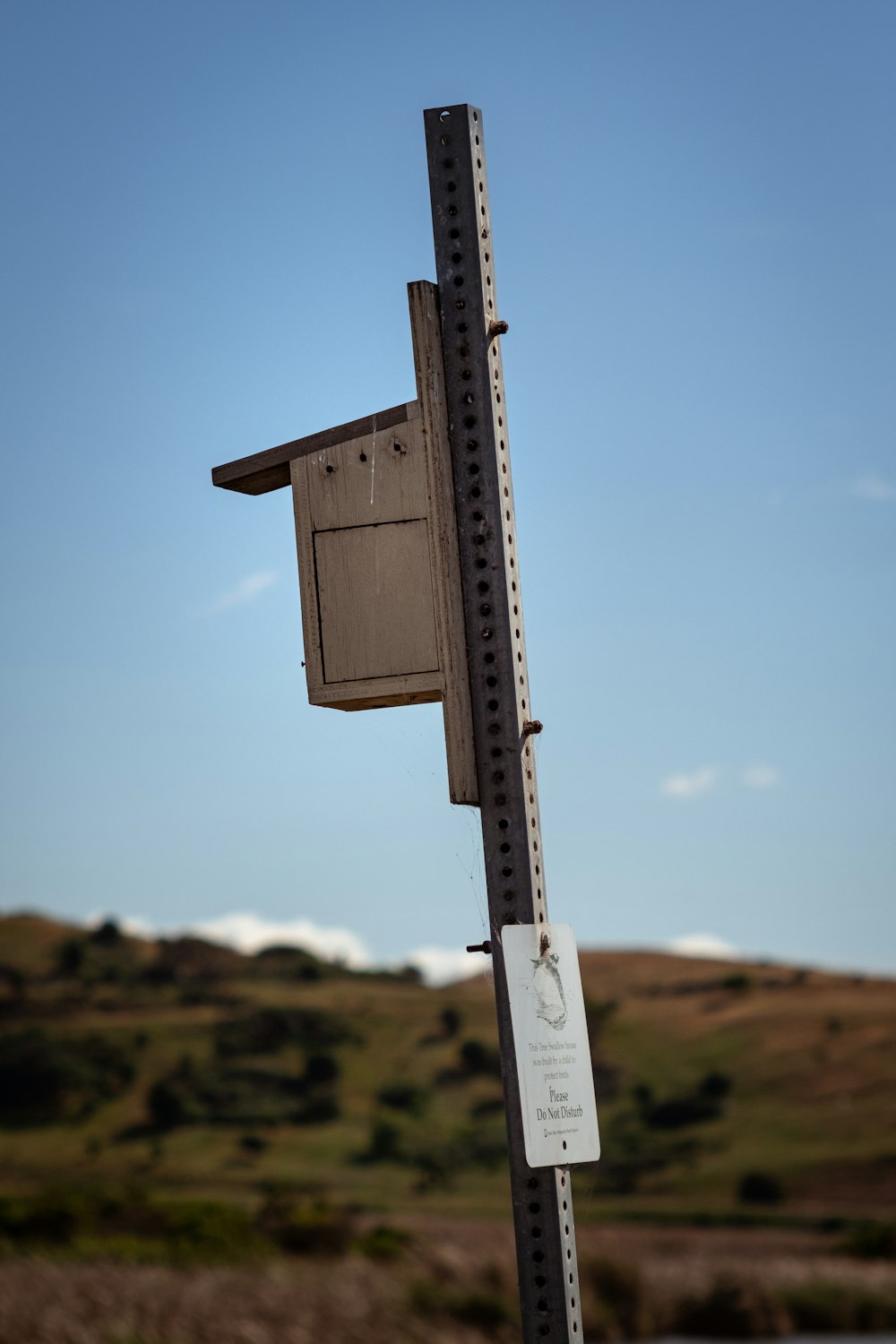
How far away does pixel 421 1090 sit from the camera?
145 ft

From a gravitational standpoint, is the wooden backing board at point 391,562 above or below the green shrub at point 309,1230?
above

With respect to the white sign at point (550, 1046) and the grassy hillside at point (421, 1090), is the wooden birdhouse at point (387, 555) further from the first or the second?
the grassy hillside at point (421, 1090)

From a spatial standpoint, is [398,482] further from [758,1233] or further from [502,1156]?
[502,1156]

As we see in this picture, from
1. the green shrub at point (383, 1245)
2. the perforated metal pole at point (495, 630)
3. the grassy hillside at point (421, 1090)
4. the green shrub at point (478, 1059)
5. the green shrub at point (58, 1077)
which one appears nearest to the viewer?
the perforated metal pole at point (495, 630)

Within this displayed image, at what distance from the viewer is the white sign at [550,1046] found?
10.3 feet

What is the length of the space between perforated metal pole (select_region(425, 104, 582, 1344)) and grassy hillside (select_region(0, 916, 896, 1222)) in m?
32.7

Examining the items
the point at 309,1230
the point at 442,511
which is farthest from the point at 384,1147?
the point at 442,511

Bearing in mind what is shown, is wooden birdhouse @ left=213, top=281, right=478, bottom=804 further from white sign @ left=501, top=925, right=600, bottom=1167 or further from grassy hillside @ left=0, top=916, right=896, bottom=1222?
grassy hillside @ left=0, top=916, right=896, bottom=1222

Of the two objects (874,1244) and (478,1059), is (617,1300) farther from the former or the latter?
(478,1059)

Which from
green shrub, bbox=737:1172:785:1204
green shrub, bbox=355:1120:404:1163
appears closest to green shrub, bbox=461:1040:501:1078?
green shrub, bbox=355:1120:404:1163

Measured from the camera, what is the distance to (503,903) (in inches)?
127

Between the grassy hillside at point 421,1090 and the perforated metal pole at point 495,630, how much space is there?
3272cm

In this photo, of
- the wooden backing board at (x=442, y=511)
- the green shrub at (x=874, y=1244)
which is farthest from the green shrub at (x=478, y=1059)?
the wooden backing board at (x=442, y=511)

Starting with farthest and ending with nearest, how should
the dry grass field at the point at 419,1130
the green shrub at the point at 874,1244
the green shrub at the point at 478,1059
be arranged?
the green shrub at the point at 478,1059, the green shrub at the point at 874,1244, the dry grass field at the point at 419,1130
